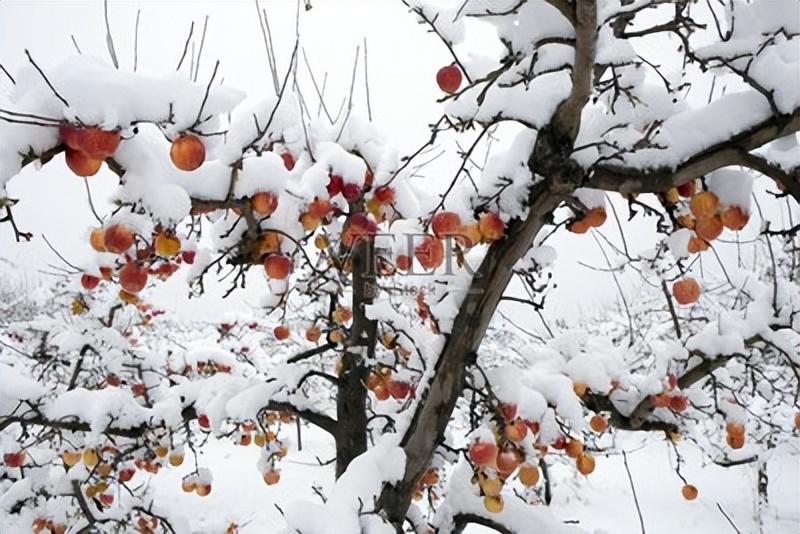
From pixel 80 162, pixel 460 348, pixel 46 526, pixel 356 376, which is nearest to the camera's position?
pixel 80 162

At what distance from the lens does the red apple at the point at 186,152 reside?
147cm

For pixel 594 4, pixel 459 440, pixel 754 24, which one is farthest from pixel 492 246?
pixel 459 440

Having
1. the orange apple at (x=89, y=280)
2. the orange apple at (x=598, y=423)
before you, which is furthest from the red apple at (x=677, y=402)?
the orange apple at (x=89, y=280)

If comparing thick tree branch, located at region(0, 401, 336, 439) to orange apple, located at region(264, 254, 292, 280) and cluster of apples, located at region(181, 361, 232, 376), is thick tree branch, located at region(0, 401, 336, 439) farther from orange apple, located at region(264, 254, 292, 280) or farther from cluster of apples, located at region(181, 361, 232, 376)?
cluster of apples, located at region(181, 361, 232, 376)

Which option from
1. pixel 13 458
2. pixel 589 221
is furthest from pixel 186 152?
pixel 13 458

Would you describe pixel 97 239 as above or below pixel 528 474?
above

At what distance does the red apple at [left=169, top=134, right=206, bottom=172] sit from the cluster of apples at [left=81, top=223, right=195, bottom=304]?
0.87 ft

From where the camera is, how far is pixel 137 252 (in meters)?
1.75

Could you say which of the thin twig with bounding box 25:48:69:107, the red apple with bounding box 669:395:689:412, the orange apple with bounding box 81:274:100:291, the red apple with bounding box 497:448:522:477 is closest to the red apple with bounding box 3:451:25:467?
the orange apple with bounding box 81:274:100:291

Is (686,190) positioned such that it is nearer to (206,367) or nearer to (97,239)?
(97,239)

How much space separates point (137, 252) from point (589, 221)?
61.0 inches

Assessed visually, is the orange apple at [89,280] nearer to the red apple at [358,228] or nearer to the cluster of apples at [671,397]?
the red apple at [358,228]

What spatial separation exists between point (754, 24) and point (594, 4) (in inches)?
22.9

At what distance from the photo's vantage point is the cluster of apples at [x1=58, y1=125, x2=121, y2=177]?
128cm
